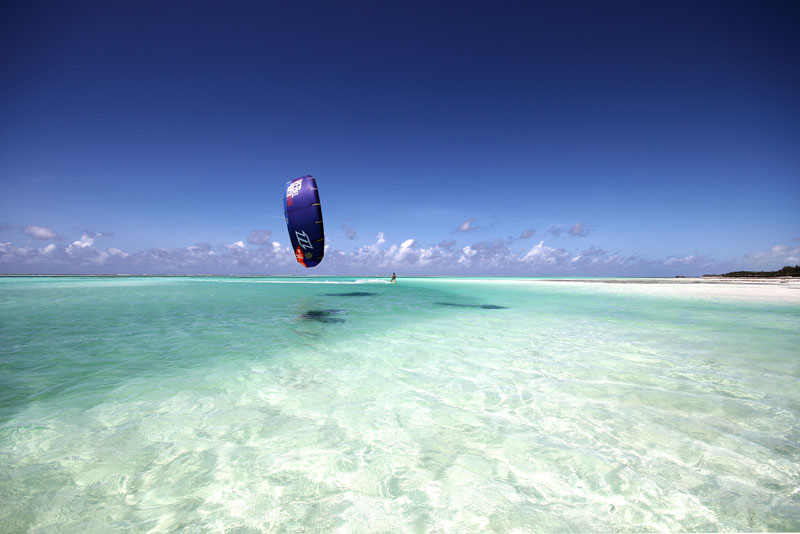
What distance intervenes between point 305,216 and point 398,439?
38.3 feet

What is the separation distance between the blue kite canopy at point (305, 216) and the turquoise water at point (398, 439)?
7.16 m

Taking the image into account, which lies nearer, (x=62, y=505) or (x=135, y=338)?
(x=62, y=505)

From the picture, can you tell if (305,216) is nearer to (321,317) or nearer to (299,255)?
(299,255)

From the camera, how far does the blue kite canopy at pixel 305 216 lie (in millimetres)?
13633

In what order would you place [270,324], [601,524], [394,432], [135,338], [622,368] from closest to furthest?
[601,524] → [394,432] → [622,368] → [135,338] → [270,324]

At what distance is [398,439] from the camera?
3654mm

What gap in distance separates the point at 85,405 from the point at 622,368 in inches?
357

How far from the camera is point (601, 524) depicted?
2371 mm

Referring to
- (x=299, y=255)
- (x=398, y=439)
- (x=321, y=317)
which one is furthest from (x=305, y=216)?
(x=398, y=439)

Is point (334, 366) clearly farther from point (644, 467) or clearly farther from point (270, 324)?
→ point (270, 324)

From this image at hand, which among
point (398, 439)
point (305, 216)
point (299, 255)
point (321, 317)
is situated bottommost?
point (398, 439)

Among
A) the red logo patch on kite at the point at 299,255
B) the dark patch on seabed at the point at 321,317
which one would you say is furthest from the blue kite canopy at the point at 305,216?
the dark patch on seabed at the point at 321,317

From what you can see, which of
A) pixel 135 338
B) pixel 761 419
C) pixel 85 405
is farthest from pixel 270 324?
pixel 761 419

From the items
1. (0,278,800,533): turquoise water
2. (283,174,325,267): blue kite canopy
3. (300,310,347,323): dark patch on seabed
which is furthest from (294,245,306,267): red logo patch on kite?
(0,278,800,533): turquoise water
